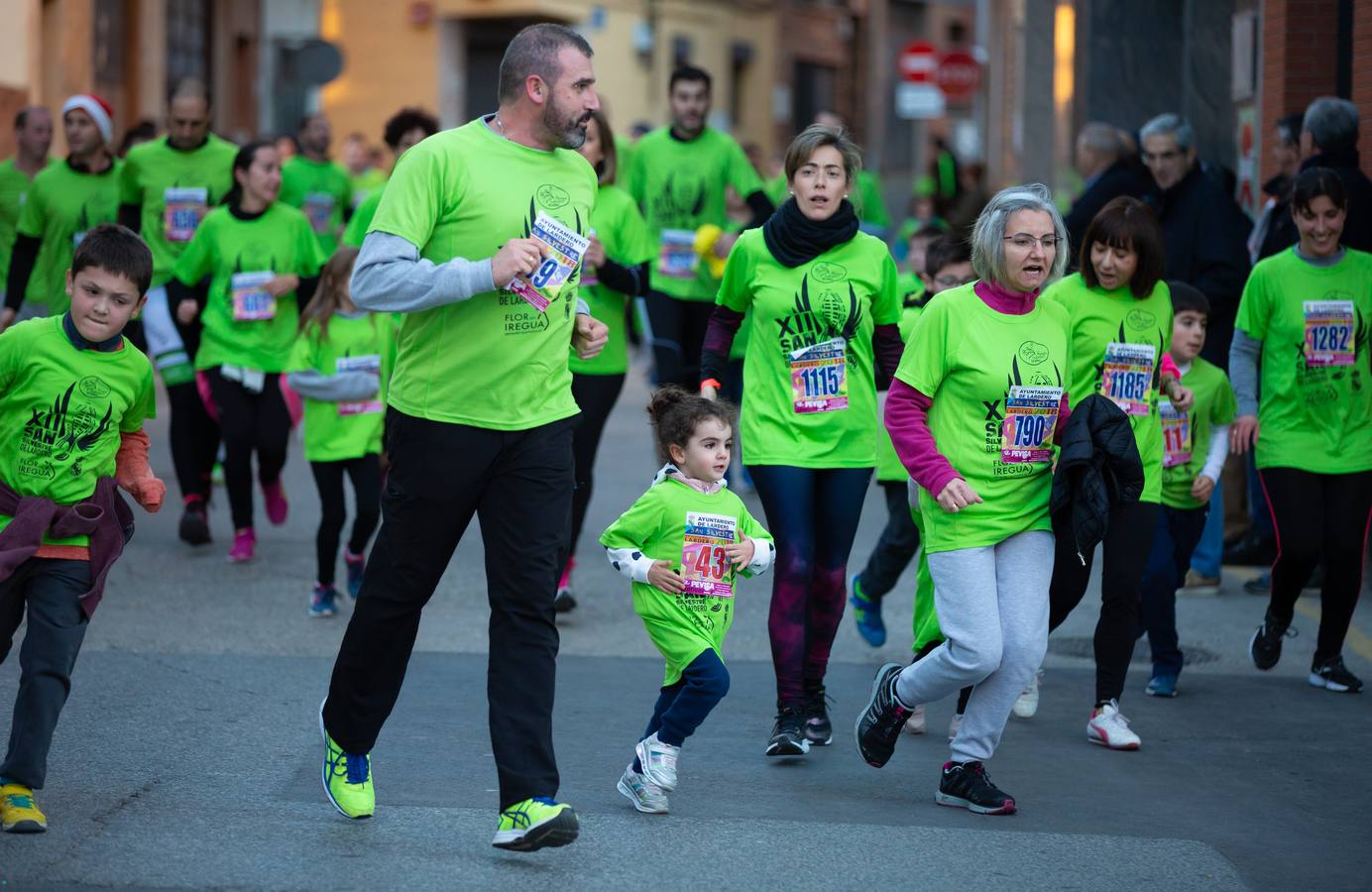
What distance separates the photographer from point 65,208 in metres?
10.7

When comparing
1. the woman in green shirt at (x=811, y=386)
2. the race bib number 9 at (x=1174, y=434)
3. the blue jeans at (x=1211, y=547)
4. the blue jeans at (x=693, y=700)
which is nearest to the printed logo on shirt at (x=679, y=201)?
the blue jeans at (x=1211, y=547)

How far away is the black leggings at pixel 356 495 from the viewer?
29.1 feet

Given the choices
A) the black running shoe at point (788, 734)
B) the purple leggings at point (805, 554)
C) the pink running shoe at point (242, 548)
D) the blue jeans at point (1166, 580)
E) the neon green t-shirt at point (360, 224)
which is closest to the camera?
the black running shoe at point (788, 734)

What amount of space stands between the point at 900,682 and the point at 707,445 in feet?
2.92

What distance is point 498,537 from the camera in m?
5.29

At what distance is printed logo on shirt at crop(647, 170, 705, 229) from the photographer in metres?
10.6

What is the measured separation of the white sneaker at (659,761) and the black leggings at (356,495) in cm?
336

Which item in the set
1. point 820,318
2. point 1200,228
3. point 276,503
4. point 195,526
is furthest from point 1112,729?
point 195,526

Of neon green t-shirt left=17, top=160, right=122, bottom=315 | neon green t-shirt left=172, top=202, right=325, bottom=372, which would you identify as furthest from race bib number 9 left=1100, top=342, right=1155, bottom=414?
neon green t-shirt left=17, top=160, right=122, bottom=315

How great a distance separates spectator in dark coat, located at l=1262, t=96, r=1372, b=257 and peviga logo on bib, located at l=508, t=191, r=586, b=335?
486 cm

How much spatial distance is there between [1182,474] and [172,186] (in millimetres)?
5775

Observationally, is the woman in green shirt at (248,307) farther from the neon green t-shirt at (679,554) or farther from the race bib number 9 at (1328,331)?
the race bib number 9 at (1328,331)

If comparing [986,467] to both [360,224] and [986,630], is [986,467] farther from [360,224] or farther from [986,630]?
[360,224]

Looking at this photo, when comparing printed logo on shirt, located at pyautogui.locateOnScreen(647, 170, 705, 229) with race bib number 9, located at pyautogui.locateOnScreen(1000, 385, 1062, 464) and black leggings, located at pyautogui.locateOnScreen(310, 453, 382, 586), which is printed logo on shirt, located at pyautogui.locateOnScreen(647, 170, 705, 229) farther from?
race bib number 9, located at pyautogui.locateOnScreen(1000, 385, 1062, 464)
